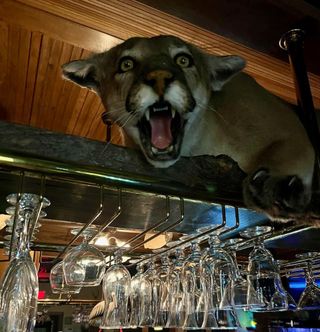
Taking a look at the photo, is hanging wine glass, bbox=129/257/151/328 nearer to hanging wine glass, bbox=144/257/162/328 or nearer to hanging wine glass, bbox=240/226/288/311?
hanging wine glass, bbox=144/257/162/328

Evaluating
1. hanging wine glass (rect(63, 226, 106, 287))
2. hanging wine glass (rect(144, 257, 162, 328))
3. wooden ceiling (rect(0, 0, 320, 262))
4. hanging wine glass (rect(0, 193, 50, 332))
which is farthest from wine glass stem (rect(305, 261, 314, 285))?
hanging wine glass (rect(0, 193, 50, 332))

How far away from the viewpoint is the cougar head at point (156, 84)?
3.51 ft

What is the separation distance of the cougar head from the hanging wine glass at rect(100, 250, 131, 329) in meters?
0.61

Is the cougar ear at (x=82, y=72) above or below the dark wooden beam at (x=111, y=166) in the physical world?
above

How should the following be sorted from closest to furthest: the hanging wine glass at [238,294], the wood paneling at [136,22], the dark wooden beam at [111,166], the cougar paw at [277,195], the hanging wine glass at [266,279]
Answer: the dark wooden beam at [111,166] → the cougar paw at [277,195] → the hanging wine glass at [238,294] → the hanging wine glass at [266,279] → the wood paneling at [136,22]

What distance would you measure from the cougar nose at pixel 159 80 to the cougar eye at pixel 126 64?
1.03ft

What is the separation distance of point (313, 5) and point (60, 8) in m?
1.16

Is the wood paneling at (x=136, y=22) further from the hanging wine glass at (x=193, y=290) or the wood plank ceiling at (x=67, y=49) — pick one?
the hanging wine glass at (x=193, y=290)

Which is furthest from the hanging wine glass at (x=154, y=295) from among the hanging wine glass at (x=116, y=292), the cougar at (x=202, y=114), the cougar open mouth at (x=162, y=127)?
the cougar open mouth at (x=162, y=127)

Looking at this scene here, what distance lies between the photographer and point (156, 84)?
1.07 metres

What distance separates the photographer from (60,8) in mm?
1859

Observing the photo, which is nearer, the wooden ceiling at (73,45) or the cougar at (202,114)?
the cougar at (202,114)

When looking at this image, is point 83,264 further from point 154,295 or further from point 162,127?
point 162,127

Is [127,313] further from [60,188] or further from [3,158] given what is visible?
[3,158]
